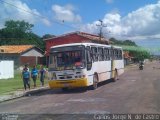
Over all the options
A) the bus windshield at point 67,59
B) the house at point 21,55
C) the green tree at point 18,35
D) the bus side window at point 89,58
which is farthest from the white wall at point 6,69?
the green tree at point 18,35

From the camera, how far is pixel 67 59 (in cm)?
2247

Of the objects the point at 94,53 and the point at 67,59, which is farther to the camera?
the point at 94,53

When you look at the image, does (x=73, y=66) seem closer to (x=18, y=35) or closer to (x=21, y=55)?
(x=21, y=55)

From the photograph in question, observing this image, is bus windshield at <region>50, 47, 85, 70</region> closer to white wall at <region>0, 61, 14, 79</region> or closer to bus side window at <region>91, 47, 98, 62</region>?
bus side window at <region>91, 47, 98, 62</region>

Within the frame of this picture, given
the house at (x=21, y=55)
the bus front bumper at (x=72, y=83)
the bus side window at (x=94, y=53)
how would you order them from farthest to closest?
1. the house at (x=21, y=55)
2. the bus side window at (x=94, y=53)
3. the bus front bumper at (x=72, y=83)

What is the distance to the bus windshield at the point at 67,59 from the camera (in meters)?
22.1

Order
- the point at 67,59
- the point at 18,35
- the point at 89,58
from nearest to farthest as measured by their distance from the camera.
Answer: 1. the point at 67,59
2. the point at 89,58
3. the point at 18,35

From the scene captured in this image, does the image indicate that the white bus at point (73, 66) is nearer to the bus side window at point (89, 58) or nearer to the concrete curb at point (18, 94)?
the bus side window at point (89, 58)

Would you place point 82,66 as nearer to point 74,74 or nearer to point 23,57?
point 74,74

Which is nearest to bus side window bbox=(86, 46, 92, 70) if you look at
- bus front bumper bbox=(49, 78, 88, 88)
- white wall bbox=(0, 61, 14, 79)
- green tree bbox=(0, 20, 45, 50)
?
bus front bumper bbox=(49, 78, 88, 88)

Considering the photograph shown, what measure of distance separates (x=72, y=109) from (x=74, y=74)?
7810mm

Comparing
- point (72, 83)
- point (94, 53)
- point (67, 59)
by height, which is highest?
point (94, 53)

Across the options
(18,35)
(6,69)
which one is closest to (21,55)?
(6,69)

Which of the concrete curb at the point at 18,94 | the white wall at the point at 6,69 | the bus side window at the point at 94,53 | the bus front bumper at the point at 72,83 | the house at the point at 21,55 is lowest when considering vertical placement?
the concrete curb at the point at 18,94
